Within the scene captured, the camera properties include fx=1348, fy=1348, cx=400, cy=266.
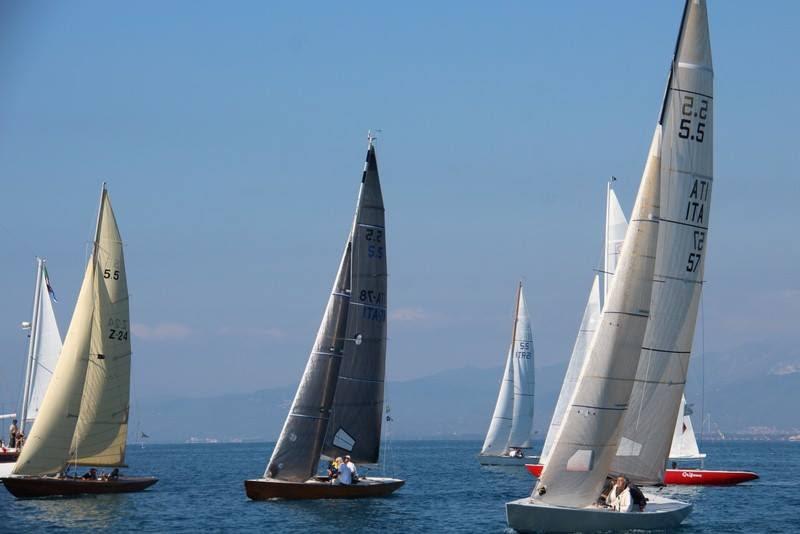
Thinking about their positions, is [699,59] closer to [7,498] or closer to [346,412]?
[346,412]

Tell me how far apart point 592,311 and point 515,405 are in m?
21.2

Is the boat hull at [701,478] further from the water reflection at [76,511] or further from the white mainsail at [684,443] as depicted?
the water reflection at [76,511]

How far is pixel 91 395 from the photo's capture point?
4903 cm

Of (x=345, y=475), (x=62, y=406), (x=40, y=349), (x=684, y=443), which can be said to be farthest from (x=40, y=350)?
(x=684, y=443)

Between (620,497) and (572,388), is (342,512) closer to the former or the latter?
(620,497)

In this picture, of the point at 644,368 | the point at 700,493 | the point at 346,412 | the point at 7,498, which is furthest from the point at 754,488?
the point at 7,498

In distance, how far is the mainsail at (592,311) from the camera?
55.2m

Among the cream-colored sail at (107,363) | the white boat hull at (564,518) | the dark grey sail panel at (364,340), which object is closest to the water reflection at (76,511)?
the cream-colored sail at (107,363)

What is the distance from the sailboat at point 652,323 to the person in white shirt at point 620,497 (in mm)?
251

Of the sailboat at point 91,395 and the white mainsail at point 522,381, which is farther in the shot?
the white mainsail at point 522,381

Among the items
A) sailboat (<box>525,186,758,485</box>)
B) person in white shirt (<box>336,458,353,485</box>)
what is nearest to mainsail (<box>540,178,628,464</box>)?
sailboat (<box>525,186,758,485</box>)

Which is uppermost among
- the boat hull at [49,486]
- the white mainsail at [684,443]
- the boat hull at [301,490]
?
the white mainsail at [684,443]

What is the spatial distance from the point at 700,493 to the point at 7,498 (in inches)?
1051

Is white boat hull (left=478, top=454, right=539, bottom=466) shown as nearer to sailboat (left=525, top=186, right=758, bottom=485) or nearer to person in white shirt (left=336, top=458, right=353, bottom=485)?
sailboat (left=525, top=186, right=758, bottom=485)
